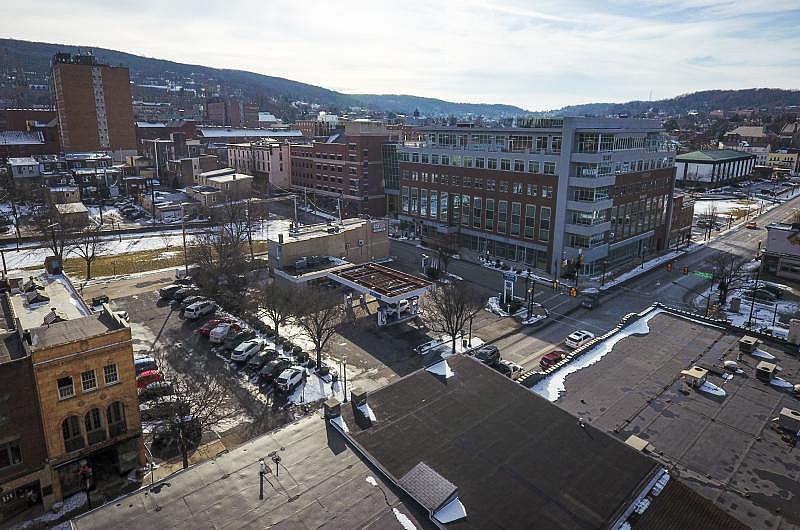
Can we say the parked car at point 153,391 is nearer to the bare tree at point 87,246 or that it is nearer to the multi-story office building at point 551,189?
the bare tree at point 87,246

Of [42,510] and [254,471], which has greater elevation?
[254,471]

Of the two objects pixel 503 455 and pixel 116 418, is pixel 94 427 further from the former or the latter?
pixel 503 455

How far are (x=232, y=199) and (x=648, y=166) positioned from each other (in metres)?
75.9

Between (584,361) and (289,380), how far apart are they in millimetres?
20241

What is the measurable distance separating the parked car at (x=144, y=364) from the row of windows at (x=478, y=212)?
4837cm

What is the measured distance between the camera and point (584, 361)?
27.7 m

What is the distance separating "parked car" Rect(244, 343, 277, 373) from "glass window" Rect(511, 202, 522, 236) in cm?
4120

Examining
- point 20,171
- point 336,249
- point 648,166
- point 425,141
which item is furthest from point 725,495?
point 20,171

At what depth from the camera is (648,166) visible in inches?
2746

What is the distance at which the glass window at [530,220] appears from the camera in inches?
2606

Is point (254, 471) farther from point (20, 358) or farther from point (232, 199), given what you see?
point (232, 199)

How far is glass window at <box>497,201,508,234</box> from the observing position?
6938 cm

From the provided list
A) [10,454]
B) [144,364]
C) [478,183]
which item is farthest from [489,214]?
[10,454]

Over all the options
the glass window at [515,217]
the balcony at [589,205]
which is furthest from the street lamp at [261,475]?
the glass window at [515,217]
